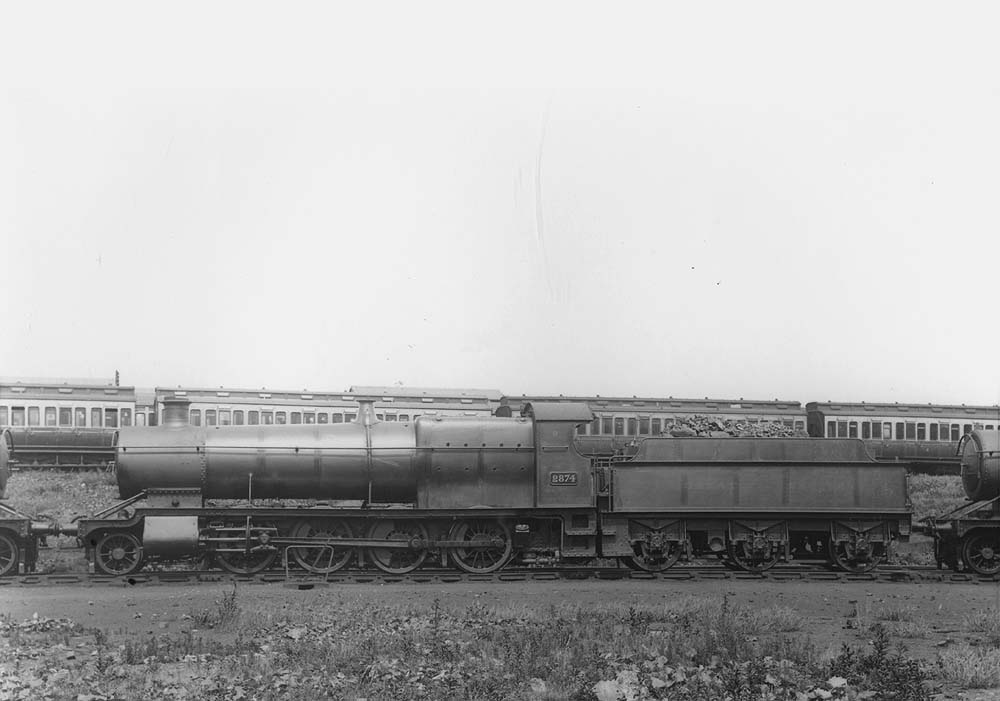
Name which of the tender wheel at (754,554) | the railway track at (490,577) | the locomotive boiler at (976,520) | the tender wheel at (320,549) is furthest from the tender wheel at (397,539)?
the locomotive boiler at (976,520)

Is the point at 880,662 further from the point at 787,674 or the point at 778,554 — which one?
the point at 778,554

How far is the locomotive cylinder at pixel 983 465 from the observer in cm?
1809

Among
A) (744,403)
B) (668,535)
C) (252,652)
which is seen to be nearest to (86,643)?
(252,652)

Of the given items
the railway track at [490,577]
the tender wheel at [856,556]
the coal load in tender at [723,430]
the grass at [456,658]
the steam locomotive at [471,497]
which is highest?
the coal load in tender at [723,430]

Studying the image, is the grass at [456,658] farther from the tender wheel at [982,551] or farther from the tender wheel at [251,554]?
the tender wheel at [982,551]

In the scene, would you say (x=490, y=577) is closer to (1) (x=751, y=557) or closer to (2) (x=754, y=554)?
(1) (x=751, y=557)

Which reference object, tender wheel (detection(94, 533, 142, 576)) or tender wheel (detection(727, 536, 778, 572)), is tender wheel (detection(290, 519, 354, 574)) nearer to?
tender wheel (detection(94, 533, 142, 576))

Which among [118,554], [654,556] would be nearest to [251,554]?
[118,554]

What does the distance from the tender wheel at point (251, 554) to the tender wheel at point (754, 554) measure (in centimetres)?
830

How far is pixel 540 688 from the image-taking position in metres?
9.02

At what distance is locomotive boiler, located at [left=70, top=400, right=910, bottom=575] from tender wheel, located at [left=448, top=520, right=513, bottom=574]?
0.03 meters

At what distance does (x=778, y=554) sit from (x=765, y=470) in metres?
1.69

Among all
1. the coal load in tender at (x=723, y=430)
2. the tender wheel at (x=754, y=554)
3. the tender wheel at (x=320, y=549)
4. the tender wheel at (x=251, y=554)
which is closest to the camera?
the tender wheel at (x=251, y=554)

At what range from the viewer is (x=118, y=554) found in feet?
51.8
